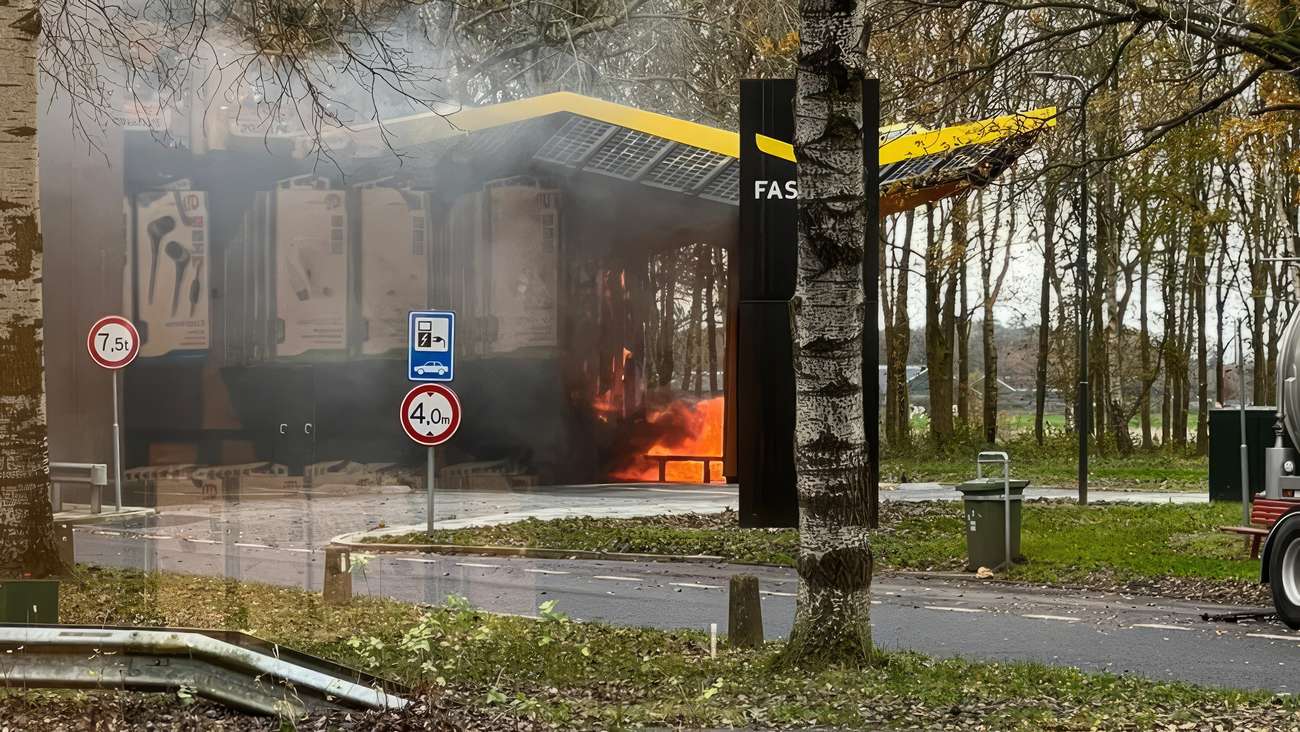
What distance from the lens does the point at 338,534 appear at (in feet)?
53.0

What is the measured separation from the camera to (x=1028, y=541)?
1491 centimetres

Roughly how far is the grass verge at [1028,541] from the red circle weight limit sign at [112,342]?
3793mm

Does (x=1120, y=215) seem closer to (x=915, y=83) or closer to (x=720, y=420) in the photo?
(x=720, y=420)

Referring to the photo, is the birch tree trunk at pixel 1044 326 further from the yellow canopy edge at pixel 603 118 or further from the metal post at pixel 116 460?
the metal post at pixel 116 460

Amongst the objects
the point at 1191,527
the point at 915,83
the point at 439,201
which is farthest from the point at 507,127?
the point at 1191,527

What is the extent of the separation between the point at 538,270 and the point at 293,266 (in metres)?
3.69

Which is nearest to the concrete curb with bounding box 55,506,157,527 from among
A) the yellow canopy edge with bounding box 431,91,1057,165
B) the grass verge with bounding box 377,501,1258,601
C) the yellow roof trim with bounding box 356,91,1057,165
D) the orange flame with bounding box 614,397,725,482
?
the grass verge with bounding box 377,501,1258,601

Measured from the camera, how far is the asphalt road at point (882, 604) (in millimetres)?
8930

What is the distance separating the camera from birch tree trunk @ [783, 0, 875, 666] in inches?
284

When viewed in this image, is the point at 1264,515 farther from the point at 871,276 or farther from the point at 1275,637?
the point at 871,276

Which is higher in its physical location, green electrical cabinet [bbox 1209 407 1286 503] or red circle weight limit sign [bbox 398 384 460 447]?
red circle weight limit sign [bbox 398 384 460 447]

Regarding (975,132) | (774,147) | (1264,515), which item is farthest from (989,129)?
(1264,515)

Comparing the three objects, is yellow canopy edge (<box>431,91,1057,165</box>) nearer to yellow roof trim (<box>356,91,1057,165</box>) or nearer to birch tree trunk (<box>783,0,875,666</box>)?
yellow roof trim (<box>356,91,1057,165</box>)

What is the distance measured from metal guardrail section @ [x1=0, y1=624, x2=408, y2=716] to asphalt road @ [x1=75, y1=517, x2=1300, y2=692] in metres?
4.60
